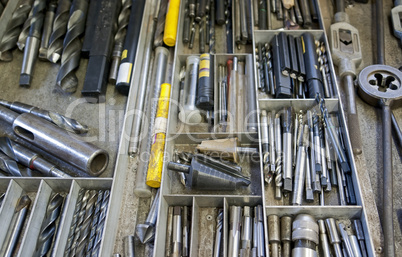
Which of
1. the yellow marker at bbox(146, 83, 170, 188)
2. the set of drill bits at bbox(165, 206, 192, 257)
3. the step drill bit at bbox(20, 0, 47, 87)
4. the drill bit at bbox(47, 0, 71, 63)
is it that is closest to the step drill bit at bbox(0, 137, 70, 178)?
the yellow marker at bbox(146, 83, 170, 188)

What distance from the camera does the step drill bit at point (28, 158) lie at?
2707mm

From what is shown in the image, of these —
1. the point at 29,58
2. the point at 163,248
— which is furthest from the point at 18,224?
the point at 29,58

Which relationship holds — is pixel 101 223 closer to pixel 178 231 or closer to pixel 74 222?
pixel 74 222

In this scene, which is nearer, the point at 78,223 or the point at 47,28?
the point at 78,223

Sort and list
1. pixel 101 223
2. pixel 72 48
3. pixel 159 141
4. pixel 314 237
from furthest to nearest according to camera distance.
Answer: pixel 72 48
pixel 159 141
pixel 101 223
pixel 314 237

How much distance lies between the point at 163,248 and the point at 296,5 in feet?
9.30

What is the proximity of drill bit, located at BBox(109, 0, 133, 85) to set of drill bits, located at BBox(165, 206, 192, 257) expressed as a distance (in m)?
1.44

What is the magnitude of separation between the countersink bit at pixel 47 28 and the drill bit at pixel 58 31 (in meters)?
0.08

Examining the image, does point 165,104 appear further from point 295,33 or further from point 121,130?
point 295,33

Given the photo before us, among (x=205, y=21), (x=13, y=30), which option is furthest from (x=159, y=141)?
(x=13, y=30)

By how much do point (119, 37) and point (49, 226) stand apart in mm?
1950

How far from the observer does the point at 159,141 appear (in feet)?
9.42

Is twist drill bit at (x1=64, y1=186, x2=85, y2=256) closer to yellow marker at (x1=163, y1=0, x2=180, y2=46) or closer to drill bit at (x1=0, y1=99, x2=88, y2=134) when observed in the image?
drill bit at (x1=0, y1=99, x2=88, y2=134)

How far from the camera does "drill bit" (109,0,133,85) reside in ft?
11.1
